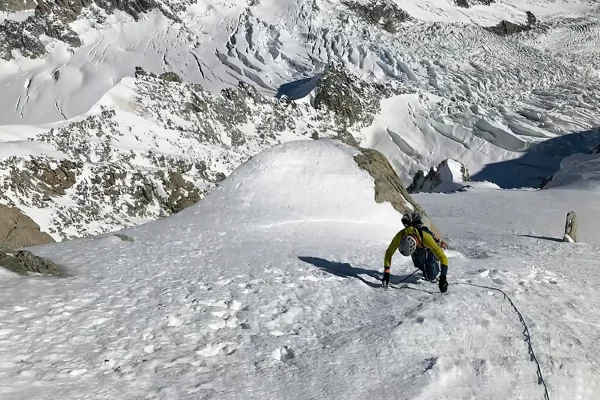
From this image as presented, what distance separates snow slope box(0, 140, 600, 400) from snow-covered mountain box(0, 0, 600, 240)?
2817 centimetres

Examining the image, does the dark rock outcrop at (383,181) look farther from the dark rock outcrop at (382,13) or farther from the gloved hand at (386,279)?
the dark rock outcrop at (382,13)

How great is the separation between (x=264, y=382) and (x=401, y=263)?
169 inches

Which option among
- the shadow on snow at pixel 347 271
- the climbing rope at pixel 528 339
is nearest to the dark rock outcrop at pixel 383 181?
the shadow on snow at pixel 347 271

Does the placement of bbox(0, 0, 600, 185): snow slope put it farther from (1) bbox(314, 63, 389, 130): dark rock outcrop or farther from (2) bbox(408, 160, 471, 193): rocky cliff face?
(2) bbox(408, 160, 471, 193): rocky cliff face

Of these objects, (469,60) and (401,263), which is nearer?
(401,263)

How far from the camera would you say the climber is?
21.4 feet

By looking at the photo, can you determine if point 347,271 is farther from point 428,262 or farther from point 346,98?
point 346,98

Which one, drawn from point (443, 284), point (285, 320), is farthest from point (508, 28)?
point (285, 320)

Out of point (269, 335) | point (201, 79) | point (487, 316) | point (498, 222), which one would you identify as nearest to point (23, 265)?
point (269, 335)

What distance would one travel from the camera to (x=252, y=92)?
6072 centimetres

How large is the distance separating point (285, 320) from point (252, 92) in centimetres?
5661

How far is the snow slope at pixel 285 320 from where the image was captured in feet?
14.5

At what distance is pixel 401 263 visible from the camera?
330 inches

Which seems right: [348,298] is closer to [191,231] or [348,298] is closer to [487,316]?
[487,316]
